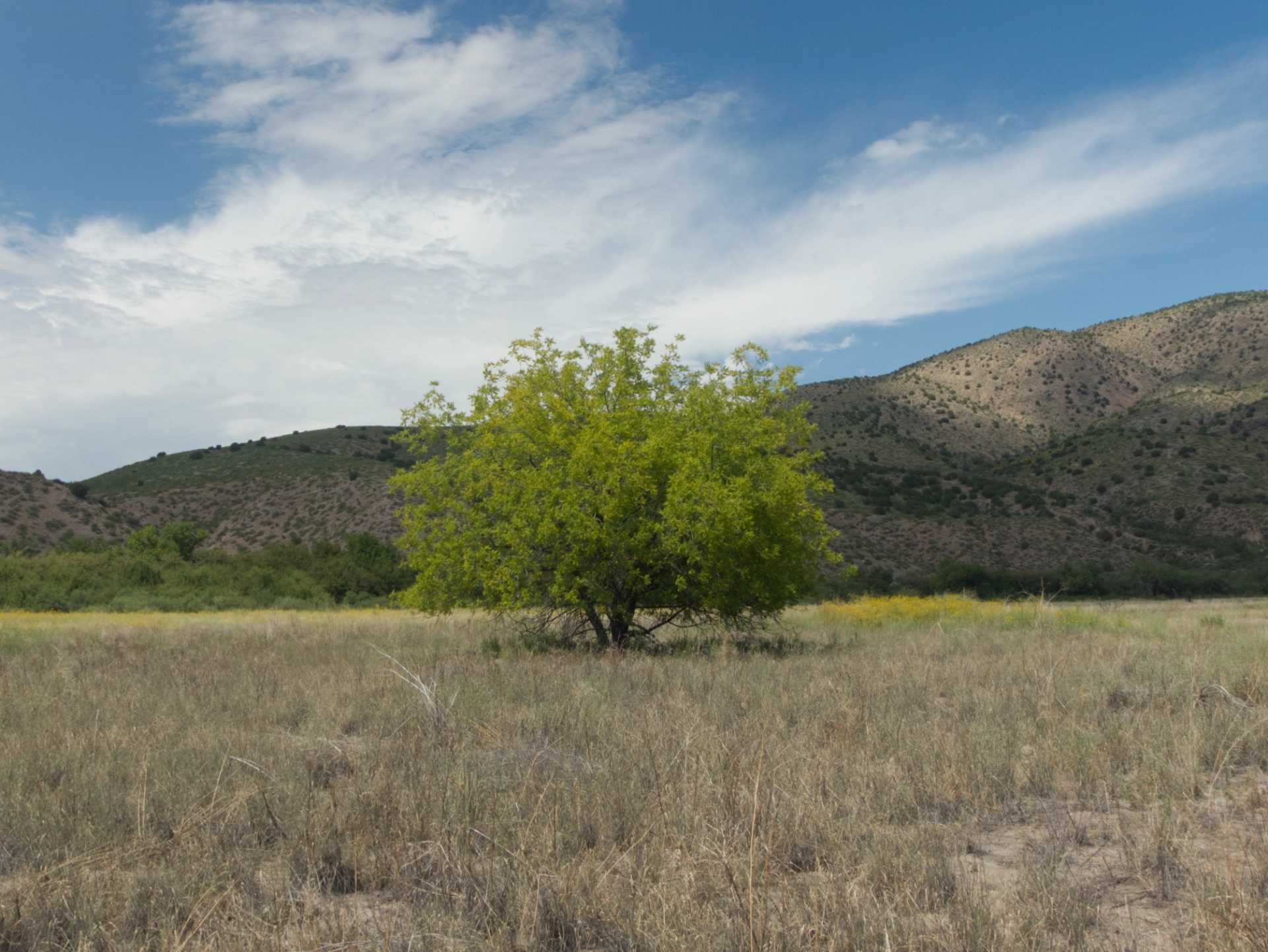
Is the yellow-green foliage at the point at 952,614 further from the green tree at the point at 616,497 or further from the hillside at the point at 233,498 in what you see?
the hillside at the point at 233,498

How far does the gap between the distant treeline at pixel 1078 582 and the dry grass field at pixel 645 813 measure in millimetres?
35817

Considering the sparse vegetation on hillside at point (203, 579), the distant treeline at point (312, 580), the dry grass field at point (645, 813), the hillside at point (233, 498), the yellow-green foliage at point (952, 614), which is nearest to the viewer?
the dry grass field at point (645, 813)

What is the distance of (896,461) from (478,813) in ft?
238

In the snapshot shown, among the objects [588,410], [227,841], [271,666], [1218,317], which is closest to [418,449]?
[588,410]

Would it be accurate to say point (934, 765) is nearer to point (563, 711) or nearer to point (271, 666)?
point (563, 711)

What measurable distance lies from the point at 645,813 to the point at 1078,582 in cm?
4682

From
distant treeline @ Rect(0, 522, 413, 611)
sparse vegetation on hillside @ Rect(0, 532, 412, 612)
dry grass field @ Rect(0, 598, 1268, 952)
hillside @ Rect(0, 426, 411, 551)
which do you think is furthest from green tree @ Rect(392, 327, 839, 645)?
hillside @ Rect(0, 426, 411, 551)

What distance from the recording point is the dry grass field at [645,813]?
3666mm

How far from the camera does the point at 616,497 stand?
1453 cm

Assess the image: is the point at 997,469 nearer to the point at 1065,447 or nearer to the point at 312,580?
the point at 1065,447

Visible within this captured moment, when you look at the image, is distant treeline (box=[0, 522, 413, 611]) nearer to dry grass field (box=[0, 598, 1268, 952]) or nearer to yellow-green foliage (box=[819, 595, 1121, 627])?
yellow-green foliage (box=[819, 595, 1121, 627])

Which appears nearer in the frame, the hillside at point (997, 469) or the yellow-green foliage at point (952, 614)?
the yellow-green foliage at point (952, 614)

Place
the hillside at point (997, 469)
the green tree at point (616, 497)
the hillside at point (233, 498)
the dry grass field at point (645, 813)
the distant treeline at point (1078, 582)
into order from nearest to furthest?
the dry grass field at point (645, 813), the green tree at point (616, 497), the distant treeline at point (1078, 582), the hillside at point (997, 469), the hillside at point (233, 498)

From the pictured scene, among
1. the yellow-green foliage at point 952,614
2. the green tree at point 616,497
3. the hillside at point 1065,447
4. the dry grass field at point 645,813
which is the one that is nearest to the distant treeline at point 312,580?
the hillside at point 1065,447
